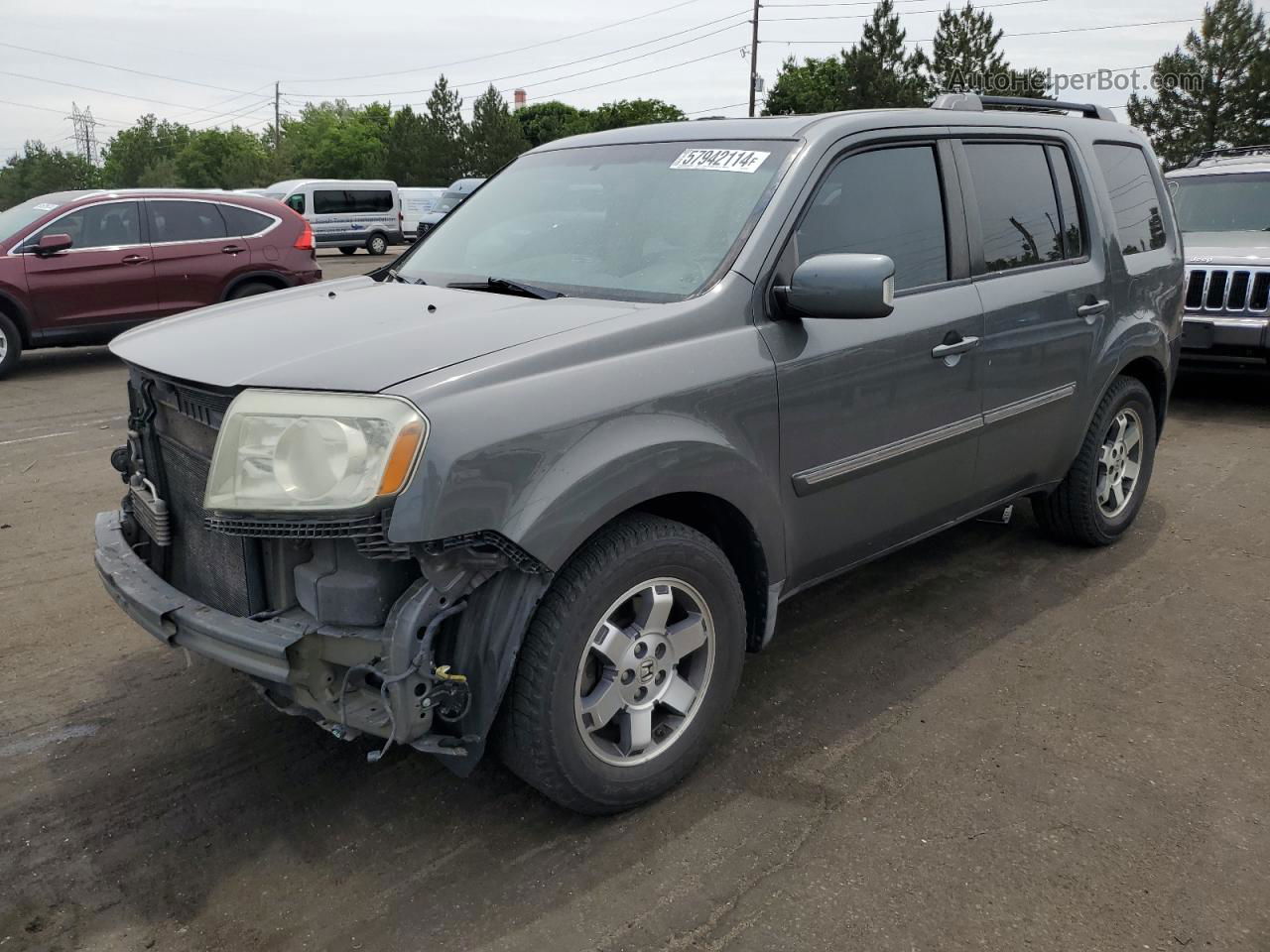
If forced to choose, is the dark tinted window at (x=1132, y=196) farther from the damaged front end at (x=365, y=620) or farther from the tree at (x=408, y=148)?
the tree at (x=408, y=148)

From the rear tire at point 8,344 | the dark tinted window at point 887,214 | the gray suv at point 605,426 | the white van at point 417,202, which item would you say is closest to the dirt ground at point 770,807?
the gray suv at point 605,426

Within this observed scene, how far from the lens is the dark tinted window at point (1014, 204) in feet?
12.8

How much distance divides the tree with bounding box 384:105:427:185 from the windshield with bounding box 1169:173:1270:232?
59.3 meters

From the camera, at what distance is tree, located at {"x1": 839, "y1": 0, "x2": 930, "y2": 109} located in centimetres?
5175

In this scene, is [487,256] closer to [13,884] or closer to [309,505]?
[309,505]

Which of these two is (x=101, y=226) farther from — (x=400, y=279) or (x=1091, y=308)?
(x=1091, y=308)

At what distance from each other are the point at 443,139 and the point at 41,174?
4696 centimetres

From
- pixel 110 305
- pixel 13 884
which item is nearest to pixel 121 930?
pixel 13 884

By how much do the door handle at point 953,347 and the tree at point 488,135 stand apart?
63.2m

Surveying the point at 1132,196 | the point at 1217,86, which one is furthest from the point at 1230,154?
the point at 1217,86

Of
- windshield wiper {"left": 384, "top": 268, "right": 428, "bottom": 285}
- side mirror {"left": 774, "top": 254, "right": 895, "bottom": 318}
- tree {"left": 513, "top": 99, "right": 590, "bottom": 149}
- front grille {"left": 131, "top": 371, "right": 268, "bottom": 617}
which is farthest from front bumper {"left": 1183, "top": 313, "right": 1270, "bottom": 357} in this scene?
tree {"left": 513, "top": 99, "right": 590, "bottom": 149}

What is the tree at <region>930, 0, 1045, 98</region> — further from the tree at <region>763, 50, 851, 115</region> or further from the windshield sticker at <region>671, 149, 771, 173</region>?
the windshield sticker at <region>671, 149, 771, 173</region>

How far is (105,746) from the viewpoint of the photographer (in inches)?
127

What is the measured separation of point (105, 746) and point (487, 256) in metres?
1.98
